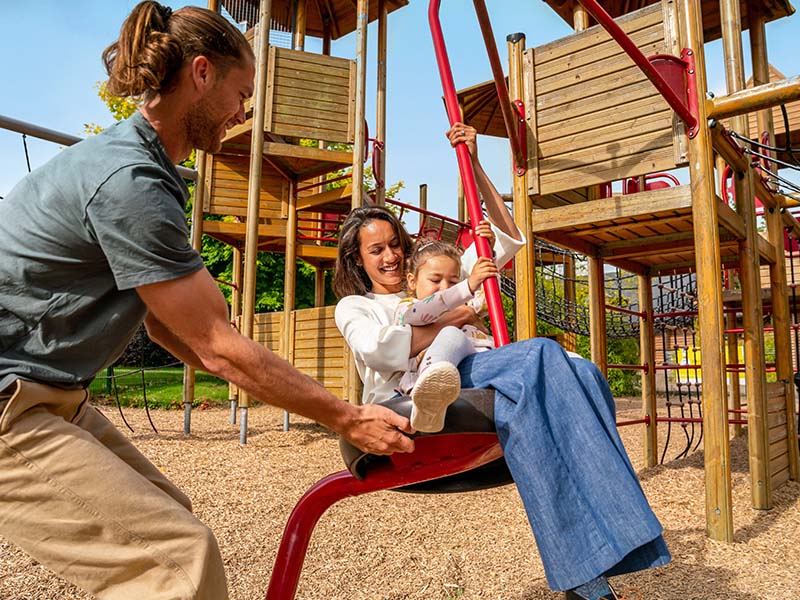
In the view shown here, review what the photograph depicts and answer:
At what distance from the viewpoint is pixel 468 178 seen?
251 centimetres

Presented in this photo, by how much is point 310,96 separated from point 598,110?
14.9ft

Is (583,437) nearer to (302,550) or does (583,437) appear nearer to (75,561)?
(302,550)

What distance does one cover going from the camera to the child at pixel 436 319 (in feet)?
4.90

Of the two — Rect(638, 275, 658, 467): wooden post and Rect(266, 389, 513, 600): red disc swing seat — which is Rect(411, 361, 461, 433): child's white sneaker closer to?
Rect(266, 389, 513, 600): red disc swing seat

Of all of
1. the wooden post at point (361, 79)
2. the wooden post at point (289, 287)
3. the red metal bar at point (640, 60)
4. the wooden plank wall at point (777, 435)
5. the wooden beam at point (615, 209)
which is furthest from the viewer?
the wooden post at point (289, 287)

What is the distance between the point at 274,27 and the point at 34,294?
12392 mm

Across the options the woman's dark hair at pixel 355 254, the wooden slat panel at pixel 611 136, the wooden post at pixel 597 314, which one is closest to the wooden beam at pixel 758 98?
the wooden slat panel at pixel 611 136

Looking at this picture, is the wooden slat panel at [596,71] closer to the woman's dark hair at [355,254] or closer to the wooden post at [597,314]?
the wooden post at [597,314]

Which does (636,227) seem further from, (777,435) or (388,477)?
(388,477)

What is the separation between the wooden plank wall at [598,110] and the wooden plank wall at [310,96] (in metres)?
3.72

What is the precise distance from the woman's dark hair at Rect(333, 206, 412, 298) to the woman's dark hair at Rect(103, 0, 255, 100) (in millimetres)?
1079

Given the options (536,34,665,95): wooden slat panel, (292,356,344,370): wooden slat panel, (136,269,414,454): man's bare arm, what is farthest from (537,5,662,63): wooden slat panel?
(292,356,344,370): wooden slat panel

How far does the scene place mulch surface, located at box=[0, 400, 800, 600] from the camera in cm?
339

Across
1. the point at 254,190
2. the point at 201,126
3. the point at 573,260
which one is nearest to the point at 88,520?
the point at 201,126
